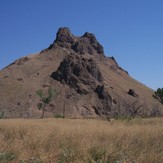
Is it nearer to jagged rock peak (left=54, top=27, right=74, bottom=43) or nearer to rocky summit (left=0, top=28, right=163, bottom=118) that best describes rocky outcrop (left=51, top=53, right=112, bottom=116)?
rocky summit (left=0, top=28, right=163, bottom=118)

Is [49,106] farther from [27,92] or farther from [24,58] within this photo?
[24,58]

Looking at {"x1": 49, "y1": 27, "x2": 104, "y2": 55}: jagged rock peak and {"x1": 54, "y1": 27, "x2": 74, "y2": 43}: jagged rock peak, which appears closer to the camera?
{"x1": 49, "y1": 27, "x2": 104, "y2": 55}: jagged rock peak

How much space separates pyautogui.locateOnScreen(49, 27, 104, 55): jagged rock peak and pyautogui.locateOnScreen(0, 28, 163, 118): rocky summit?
686 centimetres

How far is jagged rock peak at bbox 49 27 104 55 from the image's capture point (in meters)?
165

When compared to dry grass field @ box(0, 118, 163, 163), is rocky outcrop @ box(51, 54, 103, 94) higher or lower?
higher

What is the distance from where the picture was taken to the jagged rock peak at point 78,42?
165 m

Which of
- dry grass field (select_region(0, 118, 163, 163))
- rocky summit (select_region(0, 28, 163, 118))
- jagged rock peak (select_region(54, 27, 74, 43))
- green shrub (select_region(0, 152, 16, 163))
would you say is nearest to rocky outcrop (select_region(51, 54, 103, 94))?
rocky summit (select_region(0, 28, 163, 118))

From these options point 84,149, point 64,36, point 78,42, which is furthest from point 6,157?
point 64,36

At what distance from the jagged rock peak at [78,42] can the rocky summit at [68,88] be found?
6.86 meters

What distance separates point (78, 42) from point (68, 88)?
4426 centimetres

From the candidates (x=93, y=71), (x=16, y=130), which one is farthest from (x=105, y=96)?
(x=16, y=130)

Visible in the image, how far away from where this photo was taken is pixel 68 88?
12500 cm

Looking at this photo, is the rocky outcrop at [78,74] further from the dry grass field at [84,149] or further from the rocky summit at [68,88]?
the dry grass field at [84,149]

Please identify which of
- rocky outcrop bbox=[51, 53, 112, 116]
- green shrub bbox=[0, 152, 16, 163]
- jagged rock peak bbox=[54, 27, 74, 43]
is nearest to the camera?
green shrub bbox=[0, 152, 16, 163]
